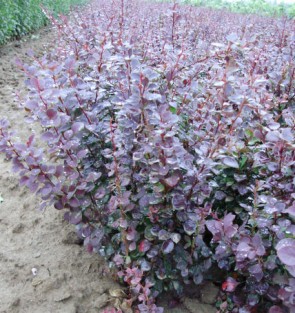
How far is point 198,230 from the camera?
145cm

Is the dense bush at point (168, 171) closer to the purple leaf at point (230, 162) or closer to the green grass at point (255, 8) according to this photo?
the purple leaf at point (230, 162)

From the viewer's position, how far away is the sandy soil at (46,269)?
1794mm

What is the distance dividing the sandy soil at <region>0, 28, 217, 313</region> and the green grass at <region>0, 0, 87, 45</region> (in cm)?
513

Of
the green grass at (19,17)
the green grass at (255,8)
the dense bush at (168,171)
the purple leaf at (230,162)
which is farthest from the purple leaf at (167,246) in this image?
the green grass at (255,8)

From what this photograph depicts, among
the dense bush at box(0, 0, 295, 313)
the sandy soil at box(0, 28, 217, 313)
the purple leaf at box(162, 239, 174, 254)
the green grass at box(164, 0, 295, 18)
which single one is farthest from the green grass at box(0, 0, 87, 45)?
the purple leaf at box(162, 239, 174, 254)

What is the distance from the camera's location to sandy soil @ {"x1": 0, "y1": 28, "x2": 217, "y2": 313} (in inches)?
70.6

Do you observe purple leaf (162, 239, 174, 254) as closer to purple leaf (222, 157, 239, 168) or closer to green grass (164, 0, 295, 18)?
purple leaf (222, 157, 239, 168)

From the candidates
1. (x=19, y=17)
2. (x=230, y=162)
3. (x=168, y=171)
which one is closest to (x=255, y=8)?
(x=19, y=17)

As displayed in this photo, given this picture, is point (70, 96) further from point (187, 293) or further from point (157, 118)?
point (187, 293)

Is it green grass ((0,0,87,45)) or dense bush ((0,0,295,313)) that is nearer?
dense bush ((0,0,295,313))

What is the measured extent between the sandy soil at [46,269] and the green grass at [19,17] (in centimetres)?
513

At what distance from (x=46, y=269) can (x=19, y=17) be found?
7361 mm

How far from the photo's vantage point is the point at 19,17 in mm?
7703

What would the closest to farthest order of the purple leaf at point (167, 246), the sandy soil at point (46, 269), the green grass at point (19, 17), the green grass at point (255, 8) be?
1. the purple leaf at point (167, 246)
2. the sandy soil at point (46, 269)
3. the green grass at point (19, 17)
4. the green grass at point (255, 8)
